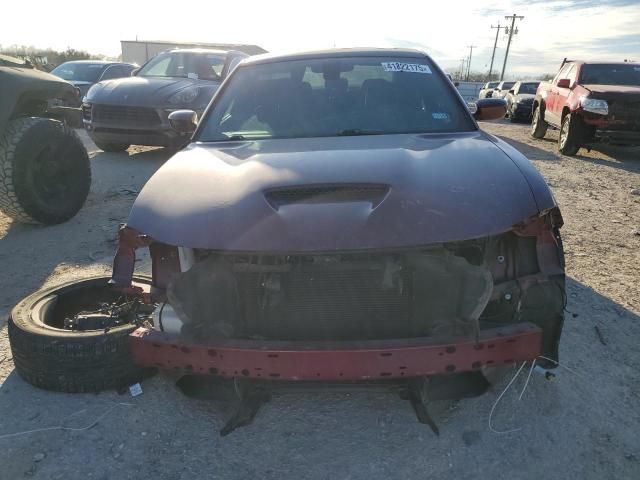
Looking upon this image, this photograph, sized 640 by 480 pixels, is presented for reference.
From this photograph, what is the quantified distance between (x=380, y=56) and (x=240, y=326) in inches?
85.7

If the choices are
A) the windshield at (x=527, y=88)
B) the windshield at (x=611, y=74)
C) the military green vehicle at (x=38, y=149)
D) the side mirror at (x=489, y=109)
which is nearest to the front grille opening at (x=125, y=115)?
the military green vehicle at (x=38, y=149)

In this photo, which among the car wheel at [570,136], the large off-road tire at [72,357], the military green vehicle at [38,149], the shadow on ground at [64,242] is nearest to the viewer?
the large off-road tire at [72,357]

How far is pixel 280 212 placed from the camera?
1.94 metres

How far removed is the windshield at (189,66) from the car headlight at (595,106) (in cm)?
646

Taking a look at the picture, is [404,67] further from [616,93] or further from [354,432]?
[616,93]

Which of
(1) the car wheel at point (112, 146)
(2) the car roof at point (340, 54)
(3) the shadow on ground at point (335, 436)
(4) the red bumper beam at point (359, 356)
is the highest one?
(2) the car roof at point (340, 54)

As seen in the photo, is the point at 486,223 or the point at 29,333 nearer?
the point at 486,223

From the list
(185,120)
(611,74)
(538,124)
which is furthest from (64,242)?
(538,124)

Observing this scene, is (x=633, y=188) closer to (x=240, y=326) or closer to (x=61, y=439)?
(x=240, y=326)

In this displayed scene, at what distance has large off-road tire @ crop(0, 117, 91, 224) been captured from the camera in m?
4.59

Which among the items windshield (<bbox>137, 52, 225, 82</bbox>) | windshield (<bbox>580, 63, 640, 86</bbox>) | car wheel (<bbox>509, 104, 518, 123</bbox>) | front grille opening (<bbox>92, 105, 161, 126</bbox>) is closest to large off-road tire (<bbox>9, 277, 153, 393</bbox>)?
front grille opening (<bbox>92, 105, 161, 126</bbox>)

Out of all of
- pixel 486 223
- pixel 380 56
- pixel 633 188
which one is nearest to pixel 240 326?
pixel 486 223

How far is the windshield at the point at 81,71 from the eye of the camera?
43.1 feet

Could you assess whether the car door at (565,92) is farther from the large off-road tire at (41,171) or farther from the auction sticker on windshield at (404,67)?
the large off-road tire at (41,171)
